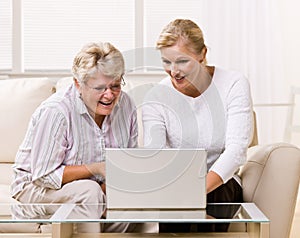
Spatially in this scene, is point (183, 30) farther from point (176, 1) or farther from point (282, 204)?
point (176, 1)

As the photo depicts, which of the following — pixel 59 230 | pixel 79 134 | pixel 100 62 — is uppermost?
pixel 100 62

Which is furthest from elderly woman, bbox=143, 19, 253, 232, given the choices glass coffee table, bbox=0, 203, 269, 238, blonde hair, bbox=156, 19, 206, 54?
glass coffee table, bbox=0, 203, 269, 238

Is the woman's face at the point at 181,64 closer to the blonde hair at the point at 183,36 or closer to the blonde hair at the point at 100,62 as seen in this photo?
the blonde hair at the point at 183,36

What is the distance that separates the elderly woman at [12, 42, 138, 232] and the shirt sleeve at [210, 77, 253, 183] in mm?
327

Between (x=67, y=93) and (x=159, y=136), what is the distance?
37cm

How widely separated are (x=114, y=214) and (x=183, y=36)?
0.75 meters

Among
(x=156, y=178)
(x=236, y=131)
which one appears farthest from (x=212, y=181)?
(x=156, y=178)

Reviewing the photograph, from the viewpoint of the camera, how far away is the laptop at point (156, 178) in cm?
164

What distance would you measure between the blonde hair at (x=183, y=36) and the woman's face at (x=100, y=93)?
0.24 m

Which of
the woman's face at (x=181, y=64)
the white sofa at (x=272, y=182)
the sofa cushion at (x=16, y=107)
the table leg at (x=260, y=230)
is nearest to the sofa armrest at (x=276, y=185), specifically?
the white sofa at (x=272, y=182)

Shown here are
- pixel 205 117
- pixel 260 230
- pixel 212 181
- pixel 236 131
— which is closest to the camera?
pixel 260 230

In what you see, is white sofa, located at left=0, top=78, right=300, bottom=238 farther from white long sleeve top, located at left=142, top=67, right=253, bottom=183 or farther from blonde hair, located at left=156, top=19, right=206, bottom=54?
blonde hair, located at left=156, top=19, right=206, bottom=54

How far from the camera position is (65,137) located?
78.8 inches

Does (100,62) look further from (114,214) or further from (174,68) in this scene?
(114,214)
